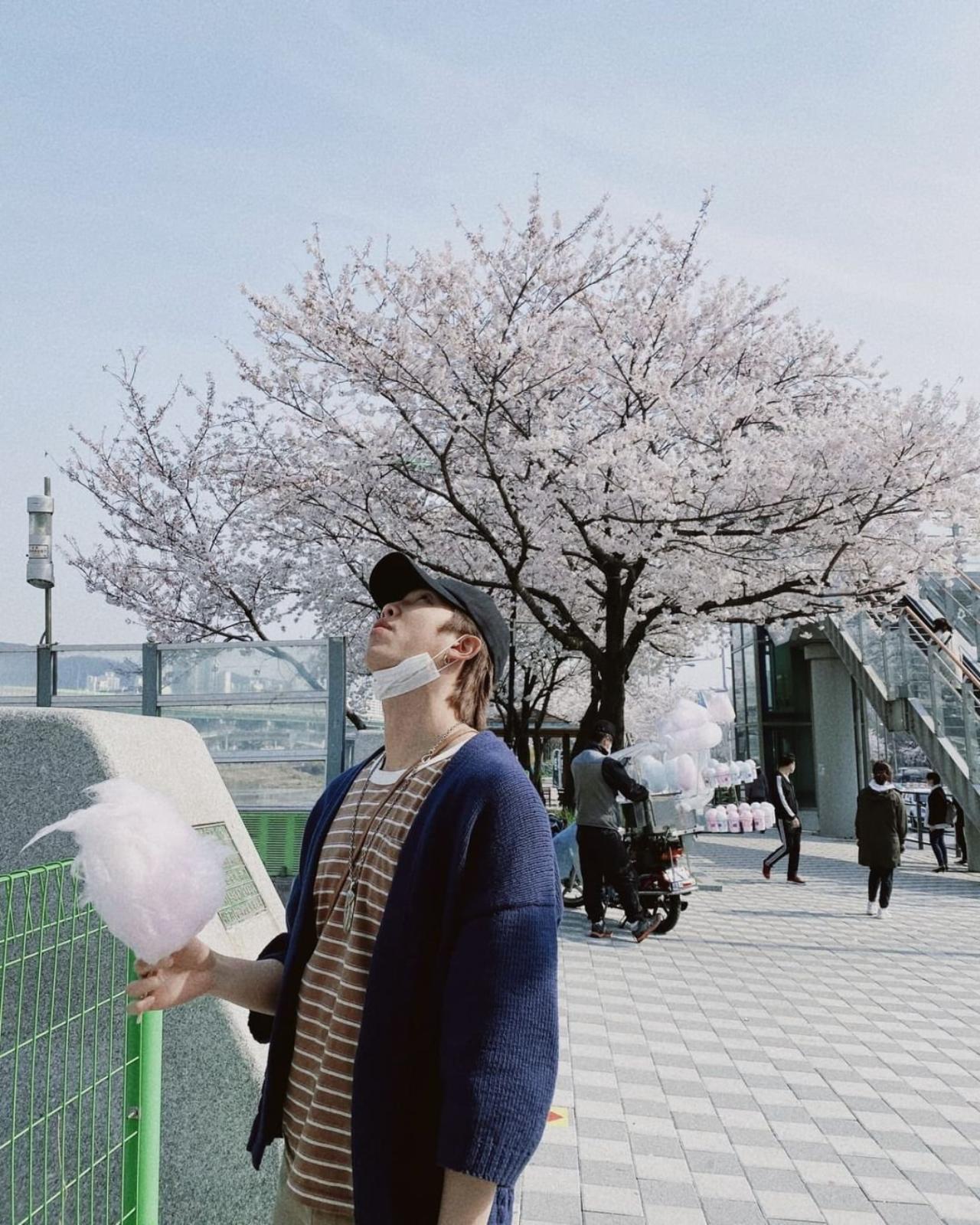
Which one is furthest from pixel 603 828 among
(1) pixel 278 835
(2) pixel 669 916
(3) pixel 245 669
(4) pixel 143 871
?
(4) pixel 143 871

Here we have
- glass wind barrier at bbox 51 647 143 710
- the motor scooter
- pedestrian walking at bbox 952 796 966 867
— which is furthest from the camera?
pedestrian walking at bbox 952 796 966 867

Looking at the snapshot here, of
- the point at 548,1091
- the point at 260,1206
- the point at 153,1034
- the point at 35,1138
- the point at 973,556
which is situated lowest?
the point at 260,1206

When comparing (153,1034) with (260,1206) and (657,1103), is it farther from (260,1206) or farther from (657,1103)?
(657,1103)

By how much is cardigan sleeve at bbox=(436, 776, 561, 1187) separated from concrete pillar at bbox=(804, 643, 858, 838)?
25686mm

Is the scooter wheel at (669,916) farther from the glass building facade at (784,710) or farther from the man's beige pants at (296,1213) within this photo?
the glass building facade at (784,710)

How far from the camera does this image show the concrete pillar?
85.1ft

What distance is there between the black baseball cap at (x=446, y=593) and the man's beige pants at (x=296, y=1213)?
0.92m

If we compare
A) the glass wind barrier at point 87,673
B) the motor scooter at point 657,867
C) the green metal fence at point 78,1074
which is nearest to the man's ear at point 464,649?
the green metal fence at point 78,1074

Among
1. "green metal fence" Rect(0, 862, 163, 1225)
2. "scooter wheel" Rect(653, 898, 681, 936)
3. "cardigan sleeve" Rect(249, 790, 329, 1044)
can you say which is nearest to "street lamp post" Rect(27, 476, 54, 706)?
"scooter wheel" Rect(653, 898, 681, 936)

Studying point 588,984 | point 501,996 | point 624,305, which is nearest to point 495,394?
point 624,305

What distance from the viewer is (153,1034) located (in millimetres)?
2531

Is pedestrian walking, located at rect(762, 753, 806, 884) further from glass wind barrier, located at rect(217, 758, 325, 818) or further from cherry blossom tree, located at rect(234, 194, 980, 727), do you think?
glass wind barrier, located at rect(217, 758, 325, 818)

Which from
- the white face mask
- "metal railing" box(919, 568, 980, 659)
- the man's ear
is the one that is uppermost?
"metal railing" box(919, 568, 980, 659)

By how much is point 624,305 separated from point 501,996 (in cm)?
1286
